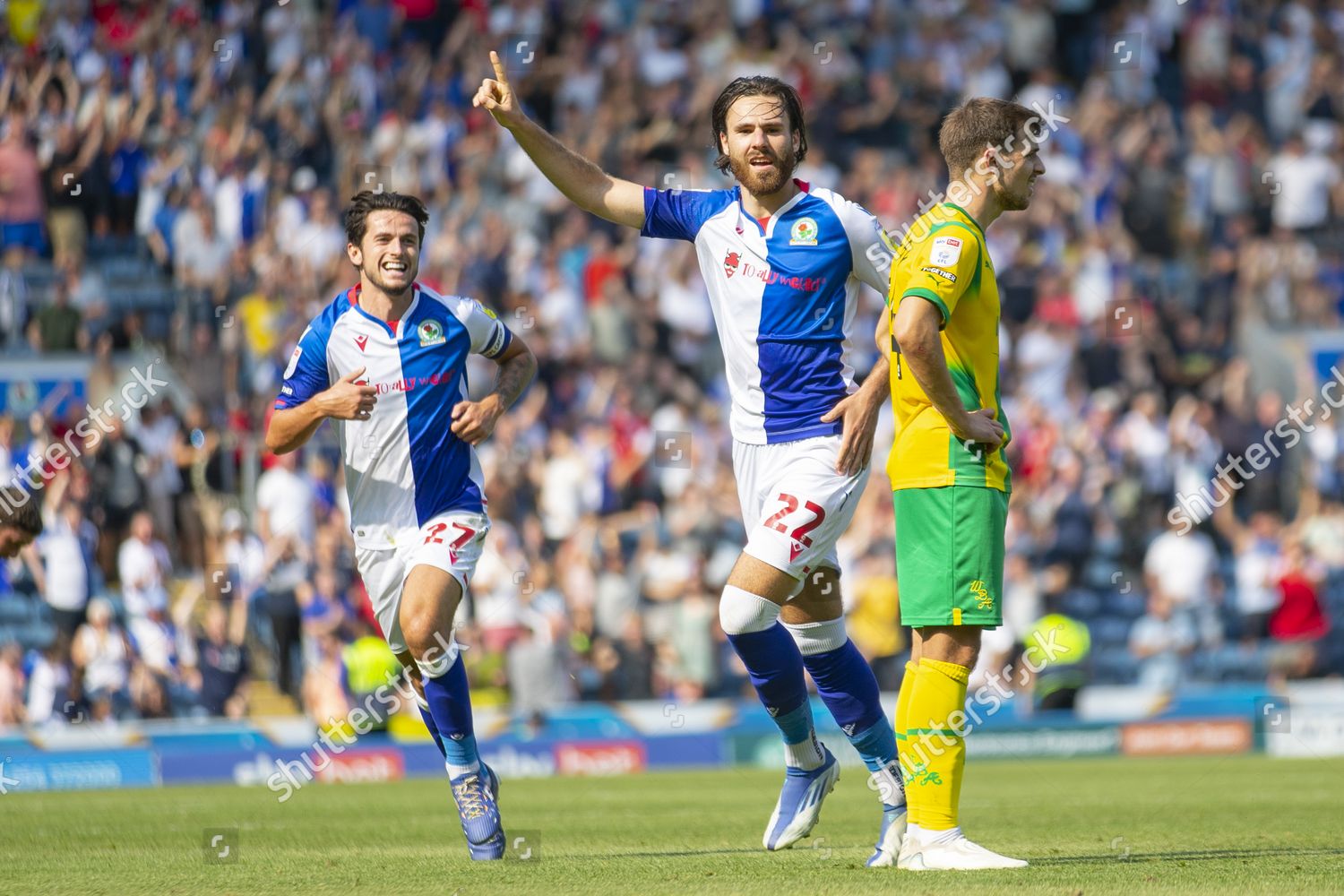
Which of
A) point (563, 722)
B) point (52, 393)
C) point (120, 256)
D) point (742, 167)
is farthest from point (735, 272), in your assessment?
point (120, 256)

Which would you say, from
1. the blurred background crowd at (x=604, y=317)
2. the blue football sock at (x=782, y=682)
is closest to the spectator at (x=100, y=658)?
the blurred background crowd at (x=604, y=317)

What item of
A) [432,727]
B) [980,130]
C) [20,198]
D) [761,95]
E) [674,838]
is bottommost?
[674,838]

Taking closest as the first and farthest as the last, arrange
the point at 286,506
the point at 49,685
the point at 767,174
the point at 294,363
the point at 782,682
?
the point at 767,174, the point at 782,682, the point at 294,363, the point at 49,685, the point at 286,506

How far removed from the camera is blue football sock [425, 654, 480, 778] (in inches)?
324

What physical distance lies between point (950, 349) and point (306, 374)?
10.1ft

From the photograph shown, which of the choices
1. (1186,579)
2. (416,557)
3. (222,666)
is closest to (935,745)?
(416,557)

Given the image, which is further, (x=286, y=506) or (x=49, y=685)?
(x=286, y=506)

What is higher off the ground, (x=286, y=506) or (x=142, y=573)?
(x=286, y=506)

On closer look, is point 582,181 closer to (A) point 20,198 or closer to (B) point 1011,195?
(B) point 1011,195

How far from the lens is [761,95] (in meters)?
7.65

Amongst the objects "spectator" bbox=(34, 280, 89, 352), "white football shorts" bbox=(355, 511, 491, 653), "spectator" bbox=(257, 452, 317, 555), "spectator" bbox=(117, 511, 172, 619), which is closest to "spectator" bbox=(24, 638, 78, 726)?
"spectator" bbox=(117, 511, 172, 619)

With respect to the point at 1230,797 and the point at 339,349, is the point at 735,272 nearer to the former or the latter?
the point at 339,349

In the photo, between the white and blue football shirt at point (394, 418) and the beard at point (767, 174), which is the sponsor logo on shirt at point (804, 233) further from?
the white and blue football shirt at point (394, 418)

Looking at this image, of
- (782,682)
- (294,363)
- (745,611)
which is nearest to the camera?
(745,611)
